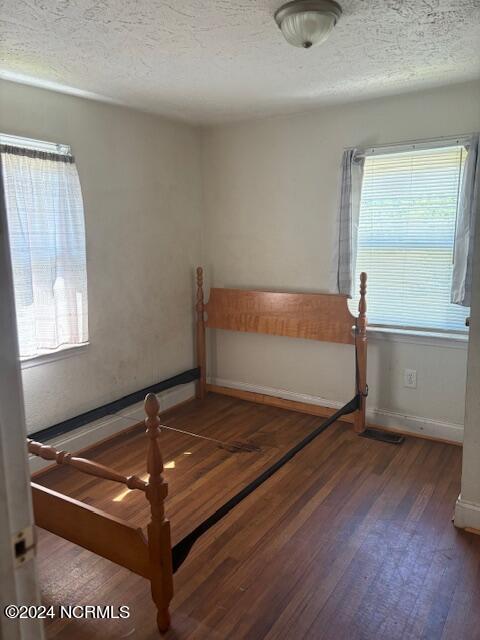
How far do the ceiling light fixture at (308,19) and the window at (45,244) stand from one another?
161cm

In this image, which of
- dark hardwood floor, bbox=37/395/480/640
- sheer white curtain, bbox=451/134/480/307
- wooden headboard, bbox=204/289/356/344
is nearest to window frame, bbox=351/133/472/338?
sheer white curtain, bbox=451/134/480/307

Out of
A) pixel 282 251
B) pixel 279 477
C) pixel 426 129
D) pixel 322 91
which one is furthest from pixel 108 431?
pixel 426 129

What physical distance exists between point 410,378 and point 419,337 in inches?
12.3

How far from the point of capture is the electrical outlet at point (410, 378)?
11.3 ft

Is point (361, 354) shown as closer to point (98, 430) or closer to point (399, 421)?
point (399, 421)

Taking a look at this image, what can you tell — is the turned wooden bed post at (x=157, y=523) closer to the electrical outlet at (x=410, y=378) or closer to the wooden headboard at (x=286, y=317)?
the wooden headboard at (x=286, y=317)

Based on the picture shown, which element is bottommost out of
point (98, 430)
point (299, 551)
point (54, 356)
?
point (299, 551)

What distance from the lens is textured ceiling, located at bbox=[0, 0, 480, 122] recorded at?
75.8 inches

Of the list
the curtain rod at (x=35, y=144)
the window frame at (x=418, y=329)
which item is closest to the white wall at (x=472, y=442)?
the window frame at (x=418, y=329)

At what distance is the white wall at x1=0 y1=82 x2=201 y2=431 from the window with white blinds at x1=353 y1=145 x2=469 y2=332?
1478 mm

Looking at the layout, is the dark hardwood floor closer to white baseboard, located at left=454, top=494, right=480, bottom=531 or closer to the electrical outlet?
white baseboard, located at left=454, top=494, right=480, bottom=531

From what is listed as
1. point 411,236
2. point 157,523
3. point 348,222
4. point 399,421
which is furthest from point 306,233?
point 157,523

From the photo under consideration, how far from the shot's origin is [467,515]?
2.39 m

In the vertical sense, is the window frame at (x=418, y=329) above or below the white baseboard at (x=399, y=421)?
above
